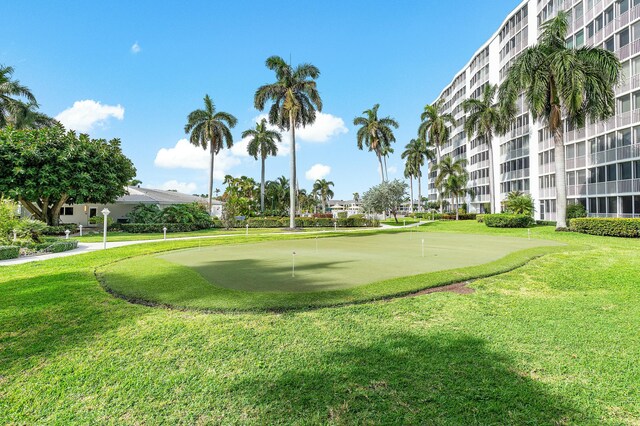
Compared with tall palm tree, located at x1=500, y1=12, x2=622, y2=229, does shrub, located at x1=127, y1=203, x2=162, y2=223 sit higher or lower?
lower

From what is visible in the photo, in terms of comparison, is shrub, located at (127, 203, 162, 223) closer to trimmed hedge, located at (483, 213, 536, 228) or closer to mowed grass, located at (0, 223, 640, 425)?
mowed grass, located at (0, 223, 640, 425)

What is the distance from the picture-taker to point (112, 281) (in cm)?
941

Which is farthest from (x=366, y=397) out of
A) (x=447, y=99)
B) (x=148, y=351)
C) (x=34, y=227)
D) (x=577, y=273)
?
(x=447, y=99)

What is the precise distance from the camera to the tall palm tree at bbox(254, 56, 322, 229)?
35781 millimetres

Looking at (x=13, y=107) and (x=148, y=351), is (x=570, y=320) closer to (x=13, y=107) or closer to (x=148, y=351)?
(x=148, y=351)

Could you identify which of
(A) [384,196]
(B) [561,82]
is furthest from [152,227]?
(B) [561,82]

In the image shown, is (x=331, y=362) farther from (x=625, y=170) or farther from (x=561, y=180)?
(x=625, y=170)

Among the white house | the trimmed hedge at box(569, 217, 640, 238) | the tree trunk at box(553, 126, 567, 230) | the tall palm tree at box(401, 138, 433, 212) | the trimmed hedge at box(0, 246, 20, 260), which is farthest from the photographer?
the tall palm tree at box(401, 138, 433, 212)

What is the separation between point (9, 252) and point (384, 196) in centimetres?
4277

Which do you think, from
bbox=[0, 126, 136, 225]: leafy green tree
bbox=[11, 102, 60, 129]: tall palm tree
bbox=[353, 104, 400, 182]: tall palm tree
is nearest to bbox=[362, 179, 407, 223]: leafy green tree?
bbox=[353, 104, 400, 182]: tall palm tree

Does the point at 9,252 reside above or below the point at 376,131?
below

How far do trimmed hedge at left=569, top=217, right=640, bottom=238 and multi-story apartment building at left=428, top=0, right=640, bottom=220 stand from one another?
767 centimetres

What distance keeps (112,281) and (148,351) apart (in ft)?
19.0

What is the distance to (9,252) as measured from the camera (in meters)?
14.8
